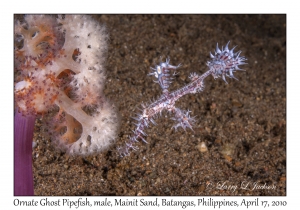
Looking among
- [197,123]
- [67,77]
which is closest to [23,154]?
[67,77]

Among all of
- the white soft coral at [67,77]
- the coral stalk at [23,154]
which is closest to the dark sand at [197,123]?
the coral stalk at [23,154]

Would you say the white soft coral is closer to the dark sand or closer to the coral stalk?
the coral stalk

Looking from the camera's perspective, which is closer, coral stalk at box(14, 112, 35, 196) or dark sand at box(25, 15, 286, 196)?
coral stalk at box(14, 112, 35, 196)

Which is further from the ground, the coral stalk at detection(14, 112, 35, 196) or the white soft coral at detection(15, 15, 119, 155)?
the white soft coral at detection(15, 15, 119, 155)

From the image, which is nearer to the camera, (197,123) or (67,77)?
(67,77)

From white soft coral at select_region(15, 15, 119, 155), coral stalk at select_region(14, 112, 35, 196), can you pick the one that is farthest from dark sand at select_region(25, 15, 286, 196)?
white soft coral at select_region(15, 15, 119, 155)

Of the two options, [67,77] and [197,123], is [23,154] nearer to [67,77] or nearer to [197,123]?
[67,77]
